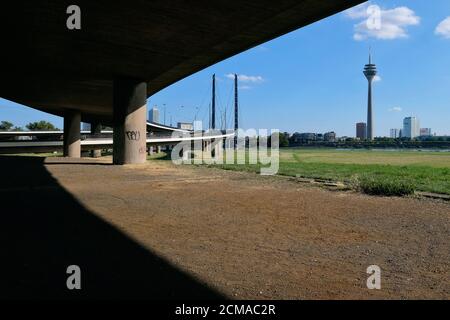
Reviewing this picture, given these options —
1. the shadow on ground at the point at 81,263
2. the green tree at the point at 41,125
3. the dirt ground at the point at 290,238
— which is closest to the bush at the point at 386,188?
the dirt ground at the point at 290,238

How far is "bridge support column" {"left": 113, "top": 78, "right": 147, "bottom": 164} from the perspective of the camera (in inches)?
1362

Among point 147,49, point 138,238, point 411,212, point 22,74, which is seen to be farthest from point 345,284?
point 22,74

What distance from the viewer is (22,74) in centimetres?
3709

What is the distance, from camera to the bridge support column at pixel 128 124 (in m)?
34.6

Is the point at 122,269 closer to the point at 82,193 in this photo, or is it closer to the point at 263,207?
the point at 263,207

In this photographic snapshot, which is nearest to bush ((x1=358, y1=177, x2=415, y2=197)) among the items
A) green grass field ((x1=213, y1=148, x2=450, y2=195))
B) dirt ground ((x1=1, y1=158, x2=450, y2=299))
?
green grass field ((x1=213, y1=148, x2=450, y2=195))

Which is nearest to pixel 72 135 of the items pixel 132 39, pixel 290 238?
pixel 132 39

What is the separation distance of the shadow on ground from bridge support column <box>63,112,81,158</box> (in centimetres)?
5557

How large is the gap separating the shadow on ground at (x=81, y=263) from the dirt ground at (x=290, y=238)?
0.23m

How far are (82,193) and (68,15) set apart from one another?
30.2 feet

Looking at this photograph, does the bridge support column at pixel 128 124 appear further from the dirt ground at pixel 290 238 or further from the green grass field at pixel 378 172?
the dirt ground at pixel 290 238

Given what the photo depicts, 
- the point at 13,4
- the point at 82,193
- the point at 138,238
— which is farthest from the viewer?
the point at 13,4

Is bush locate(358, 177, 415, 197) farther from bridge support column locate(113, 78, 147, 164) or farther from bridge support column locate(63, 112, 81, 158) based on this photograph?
bridge support column locate(63, 112, 81, 158)

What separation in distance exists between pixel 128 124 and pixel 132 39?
1224cm
